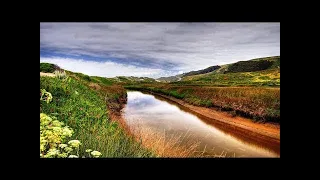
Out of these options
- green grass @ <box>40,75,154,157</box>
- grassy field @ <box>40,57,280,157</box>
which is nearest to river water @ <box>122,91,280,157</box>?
grassy field @ <box>40,57,280,157</box>

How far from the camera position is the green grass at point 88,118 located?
13.2ft

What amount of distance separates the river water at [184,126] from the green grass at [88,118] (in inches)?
15.6

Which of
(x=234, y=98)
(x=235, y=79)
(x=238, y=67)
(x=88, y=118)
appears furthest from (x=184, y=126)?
(x=88, y=118)

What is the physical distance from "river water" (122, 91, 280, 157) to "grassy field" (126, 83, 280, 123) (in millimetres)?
242

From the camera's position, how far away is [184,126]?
5410mm

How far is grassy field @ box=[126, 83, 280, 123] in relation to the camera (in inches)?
181

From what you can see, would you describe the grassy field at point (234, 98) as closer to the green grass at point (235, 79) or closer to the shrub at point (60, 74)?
the green grass at point (235, 79)

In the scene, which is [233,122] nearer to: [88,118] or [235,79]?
[235,79]

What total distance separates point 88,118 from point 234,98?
2.39 m

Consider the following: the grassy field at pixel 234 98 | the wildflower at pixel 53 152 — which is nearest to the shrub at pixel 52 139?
the wildflower at pixel 53 152

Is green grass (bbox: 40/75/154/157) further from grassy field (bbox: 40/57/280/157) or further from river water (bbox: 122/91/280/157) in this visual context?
river water (bbox: 122/91/280/157)
